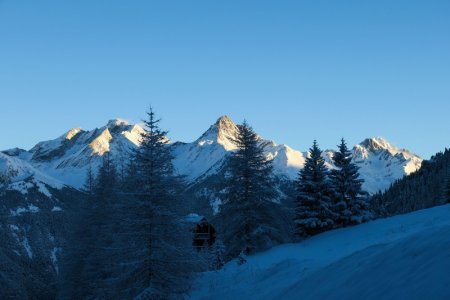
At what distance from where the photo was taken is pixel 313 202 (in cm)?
3538

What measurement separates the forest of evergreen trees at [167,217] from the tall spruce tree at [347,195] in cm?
7

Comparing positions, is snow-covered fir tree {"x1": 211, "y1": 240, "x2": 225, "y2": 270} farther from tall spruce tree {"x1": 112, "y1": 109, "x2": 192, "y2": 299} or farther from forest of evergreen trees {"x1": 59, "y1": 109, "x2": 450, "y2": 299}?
tall spruce tree {"x1": 112, "y1": 109, "x2": 192, "y2": 299}

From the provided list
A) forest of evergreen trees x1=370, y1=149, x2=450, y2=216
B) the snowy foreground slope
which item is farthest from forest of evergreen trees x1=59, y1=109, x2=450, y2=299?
forest of evergreen trees x1=370, y1=149, x2=450, y2=216

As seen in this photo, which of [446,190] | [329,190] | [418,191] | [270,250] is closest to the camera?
[270,250]

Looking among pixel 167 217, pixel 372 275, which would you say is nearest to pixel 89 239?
pixel 167 217

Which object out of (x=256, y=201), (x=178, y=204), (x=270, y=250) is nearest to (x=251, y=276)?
(x=178, y=204)

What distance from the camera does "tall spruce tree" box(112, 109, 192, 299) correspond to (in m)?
19.5

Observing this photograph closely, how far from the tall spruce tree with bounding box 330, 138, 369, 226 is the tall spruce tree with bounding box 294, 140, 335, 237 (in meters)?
0.63

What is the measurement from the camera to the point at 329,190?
35.4 meters

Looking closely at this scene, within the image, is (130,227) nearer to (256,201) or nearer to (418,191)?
(256,201)

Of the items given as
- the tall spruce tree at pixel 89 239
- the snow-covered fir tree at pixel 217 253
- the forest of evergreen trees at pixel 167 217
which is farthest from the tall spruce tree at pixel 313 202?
the tall spruce tree at pixel 89 239

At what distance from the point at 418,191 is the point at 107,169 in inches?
4266

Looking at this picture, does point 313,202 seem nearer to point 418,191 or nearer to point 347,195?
point 347,195

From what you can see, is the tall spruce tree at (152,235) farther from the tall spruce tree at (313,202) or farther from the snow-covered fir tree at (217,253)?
the snow-covered fir tree at (217,253)
